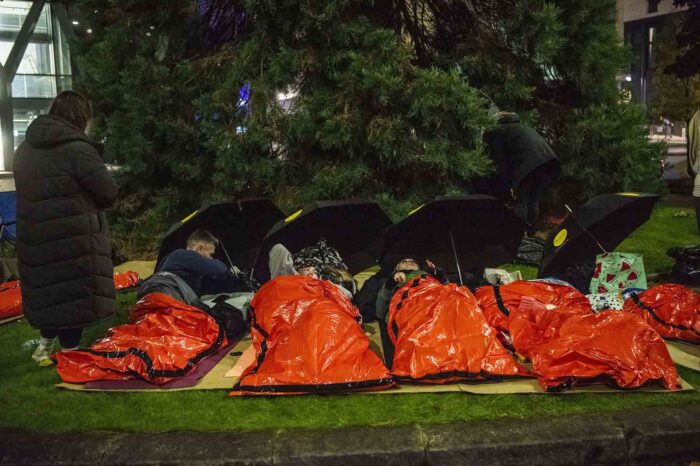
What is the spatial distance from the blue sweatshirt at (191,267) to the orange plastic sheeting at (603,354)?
2.60 meters

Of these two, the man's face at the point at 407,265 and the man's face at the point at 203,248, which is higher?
the man's face at the point at 203,248

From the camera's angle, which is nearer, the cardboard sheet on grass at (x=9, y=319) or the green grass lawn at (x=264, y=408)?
the green grass lawn at (x=264, y=408)

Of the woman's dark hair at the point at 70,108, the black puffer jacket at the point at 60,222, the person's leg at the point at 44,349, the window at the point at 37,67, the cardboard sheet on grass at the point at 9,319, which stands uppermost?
the window at the point at 37,67

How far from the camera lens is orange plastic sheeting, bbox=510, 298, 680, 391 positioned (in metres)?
3.62

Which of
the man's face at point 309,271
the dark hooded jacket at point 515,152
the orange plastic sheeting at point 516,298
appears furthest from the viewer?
the dark hooded jacket at point 515,152

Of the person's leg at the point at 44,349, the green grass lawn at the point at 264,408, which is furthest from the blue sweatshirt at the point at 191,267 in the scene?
the green grass lawn at the point at 264,408

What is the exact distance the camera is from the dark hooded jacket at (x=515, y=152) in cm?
704

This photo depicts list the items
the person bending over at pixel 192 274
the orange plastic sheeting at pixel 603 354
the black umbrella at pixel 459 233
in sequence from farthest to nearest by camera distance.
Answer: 1. the black umbrella at pixel 459 233
2. the person bending over at pixel 192 274
3. the orange plastic sheeting at pixel 603 354

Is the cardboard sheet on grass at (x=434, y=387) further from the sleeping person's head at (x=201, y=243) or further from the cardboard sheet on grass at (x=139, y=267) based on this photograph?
the cardboard sheet on grass at (x=139, y=267)

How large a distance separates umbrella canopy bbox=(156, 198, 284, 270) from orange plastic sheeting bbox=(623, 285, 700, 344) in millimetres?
3097

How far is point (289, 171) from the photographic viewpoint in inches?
316

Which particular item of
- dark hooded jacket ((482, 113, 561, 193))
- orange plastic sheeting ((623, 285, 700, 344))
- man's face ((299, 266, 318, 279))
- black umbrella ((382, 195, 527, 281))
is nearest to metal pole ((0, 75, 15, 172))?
dark hooded jacket ((482, 113, 561, 193))

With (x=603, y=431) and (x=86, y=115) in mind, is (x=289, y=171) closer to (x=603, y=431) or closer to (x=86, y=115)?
(x=86, y=115)

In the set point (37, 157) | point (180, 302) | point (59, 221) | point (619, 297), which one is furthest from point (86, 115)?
point (619, 297)
